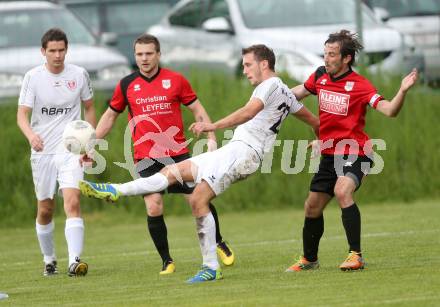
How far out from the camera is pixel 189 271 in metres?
11.4

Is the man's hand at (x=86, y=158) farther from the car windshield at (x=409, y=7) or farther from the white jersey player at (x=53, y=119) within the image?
the car windshield at (x=409, y=7)

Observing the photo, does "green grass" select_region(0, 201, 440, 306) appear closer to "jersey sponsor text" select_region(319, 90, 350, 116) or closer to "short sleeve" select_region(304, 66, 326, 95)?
"jersey sponsor text" select_region(319, 90, 350, 116)

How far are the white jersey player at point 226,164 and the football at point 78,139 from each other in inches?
32.0

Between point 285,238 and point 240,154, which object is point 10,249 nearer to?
point 285,238

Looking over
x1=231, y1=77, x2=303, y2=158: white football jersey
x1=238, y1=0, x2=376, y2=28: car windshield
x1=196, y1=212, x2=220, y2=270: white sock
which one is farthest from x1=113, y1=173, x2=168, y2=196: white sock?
x1=238, y1=0, x2=376, y2=28: car windshield

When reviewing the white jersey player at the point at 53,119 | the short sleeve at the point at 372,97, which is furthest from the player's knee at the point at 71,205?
the short sleeve at the point at 372,97

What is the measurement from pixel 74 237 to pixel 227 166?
2.09 meters

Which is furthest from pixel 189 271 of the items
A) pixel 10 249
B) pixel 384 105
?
pixel 10 249

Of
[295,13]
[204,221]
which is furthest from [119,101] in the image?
[295,13]

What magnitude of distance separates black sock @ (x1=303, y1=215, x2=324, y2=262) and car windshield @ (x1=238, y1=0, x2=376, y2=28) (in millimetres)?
8493

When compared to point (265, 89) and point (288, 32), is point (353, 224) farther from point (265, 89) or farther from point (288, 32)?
point (288, 32)

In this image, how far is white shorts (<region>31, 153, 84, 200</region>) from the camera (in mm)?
11891

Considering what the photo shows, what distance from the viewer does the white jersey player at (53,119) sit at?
466 inches

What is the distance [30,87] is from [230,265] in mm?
2475
